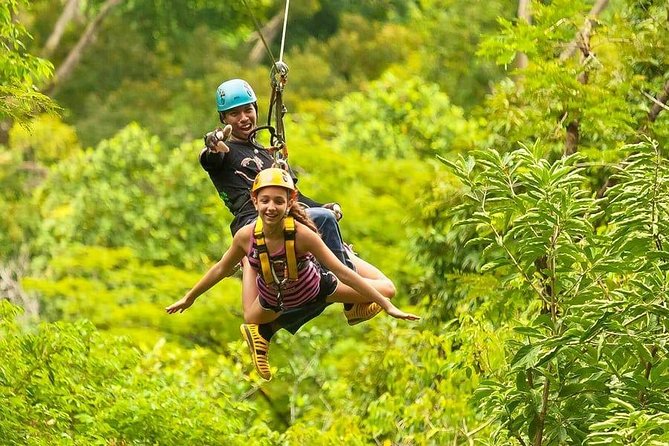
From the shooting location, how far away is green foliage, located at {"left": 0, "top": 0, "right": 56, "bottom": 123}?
33.3 ft

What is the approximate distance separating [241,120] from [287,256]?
857mm

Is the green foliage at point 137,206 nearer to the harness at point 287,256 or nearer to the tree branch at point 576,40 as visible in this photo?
the tree branch at point 576,40

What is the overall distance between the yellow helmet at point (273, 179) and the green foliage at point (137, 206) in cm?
1605

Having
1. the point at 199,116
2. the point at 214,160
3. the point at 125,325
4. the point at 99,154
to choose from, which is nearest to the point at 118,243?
the point at 99,154

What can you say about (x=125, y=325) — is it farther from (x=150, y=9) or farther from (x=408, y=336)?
(x=150, y=9)

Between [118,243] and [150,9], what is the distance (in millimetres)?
15540

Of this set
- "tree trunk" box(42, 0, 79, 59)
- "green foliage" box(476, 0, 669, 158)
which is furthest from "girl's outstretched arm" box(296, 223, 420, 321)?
"tree trunk" box(42, 0, 79, 59)

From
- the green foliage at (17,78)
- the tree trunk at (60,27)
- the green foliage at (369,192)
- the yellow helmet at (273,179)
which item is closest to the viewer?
the yellow helmet at (273,179)

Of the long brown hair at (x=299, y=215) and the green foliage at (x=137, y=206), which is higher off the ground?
the green foliage at (x=137, y=206)

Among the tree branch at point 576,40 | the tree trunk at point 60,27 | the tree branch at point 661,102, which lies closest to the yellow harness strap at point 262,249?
the tree branch at point 576,40

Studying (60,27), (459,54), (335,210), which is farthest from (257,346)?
(60,27)

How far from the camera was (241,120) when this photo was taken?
26.4 ft

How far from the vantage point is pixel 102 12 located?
37.6m

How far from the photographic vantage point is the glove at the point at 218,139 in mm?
7809
